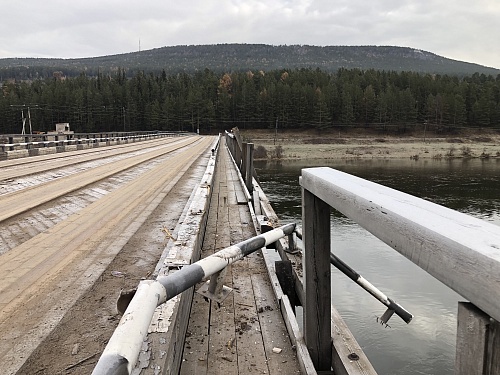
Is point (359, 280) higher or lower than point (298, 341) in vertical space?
lower

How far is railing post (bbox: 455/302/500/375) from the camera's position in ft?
3.27

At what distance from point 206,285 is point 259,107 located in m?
103

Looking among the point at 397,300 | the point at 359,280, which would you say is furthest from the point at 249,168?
the point at 359,280

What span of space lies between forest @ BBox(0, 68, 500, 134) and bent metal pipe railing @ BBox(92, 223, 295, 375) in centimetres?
Result: 9528

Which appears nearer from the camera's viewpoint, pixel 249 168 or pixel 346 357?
pixel 346 357

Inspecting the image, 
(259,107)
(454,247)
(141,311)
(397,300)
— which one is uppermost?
(259,107)

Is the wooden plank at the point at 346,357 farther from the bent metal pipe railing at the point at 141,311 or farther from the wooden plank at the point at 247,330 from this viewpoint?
the bent metal pipe railing at the point at 141,311

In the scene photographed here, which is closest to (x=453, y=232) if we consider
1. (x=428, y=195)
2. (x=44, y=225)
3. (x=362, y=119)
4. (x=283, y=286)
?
(x=283, y=286)

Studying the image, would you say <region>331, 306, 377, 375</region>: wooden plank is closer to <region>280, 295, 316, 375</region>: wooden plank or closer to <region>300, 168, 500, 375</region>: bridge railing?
<region>280, 295, 316, 375</region>: wooden plank

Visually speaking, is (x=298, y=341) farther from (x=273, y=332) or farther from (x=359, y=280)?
(x=359, y=280)

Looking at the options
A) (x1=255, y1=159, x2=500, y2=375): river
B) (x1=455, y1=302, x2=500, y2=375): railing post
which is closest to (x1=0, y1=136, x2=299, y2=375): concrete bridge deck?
(x1=455, y1=302, x2=500, y2=375): railing post

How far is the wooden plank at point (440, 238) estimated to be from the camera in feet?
3.05

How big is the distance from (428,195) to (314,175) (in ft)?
77.8

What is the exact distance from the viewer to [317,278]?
270 cm
